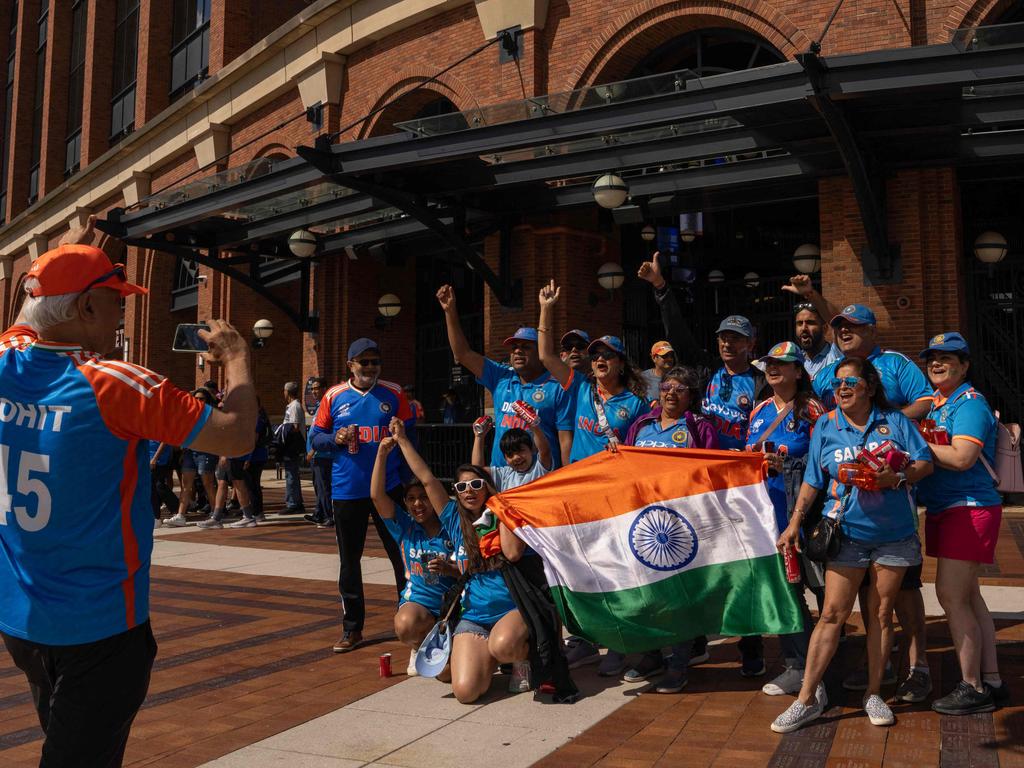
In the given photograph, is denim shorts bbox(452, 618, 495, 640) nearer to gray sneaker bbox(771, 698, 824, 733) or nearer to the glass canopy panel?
gray sneaker bbox(771, 698, 824, 733)

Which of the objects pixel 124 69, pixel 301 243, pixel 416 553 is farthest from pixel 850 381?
pixel 124 69

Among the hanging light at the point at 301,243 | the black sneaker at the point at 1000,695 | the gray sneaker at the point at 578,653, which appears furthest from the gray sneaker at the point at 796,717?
the hanging light at the point at 301,243

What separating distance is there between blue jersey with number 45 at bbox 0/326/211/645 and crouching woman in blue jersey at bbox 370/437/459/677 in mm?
2873

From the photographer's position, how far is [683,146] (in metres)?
11.7

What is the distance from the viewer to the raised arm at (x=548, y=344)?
18.3 ft

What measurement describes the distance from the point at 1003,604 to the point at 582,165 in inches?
320

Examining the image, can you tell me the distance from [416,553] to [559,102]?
7925 millimetres

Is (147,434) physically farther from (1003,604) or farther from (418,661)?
(1003,604)

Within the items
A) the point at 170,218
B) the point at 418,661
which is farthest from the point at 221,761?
the point at 170,218

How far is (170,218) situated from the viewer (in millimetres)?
16531

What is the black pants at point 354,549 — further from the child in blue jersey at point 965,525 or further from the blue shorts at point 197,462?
the blue shorts at point 197,462

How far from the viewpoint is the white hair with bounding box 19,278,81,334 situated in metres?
2.38

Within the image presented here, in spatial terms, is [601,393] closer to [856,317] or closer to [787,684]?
[856,317]

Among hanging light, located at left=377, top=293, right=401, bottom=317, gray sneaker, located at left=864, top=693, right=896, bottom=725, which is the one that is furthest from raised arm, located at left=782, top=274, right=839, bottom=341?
hanging light, located at left=377, top=293, right=401, bottom=317
